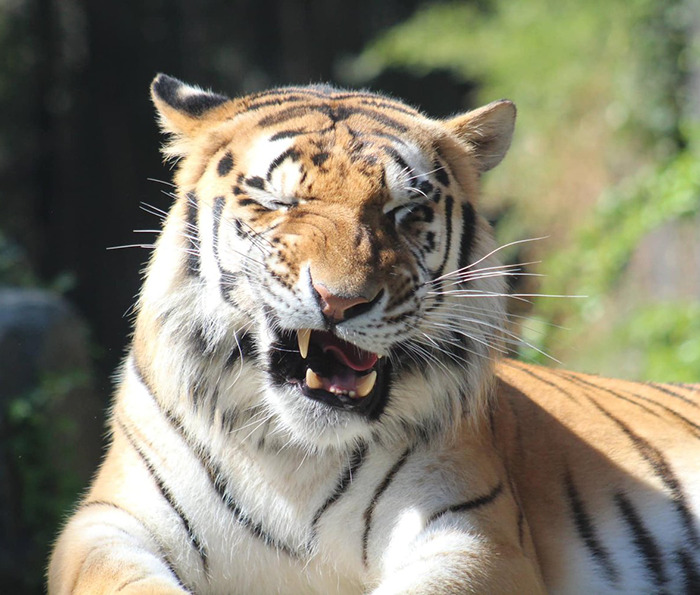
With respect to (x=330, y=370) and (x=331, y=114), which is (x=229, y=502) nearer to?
(x=330, y=370)

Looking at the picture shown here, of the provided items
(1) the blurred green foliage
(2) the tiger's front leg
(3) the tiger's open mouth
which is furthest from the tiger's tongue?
(1) the blurred green foliage

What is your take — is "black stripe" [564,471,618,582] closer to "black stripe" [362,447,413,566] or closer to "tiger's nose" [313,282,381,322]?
"black stripe" [362,447,413,566]

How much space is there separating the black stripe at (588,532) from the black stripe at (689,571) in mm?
228

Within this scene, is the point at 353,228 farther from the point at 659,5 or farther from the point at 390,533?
the point at 659,5

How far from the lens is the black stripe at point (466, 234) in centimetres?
257

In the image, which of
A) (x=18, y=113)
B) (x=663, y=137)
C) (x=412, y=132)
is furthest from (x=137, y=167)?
(x=412, y=132)

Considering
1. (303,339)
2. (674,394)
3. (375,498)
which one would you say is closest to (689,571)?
(674,394)

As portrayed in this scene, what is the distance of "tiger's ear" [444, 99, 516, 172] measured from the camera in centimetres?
274

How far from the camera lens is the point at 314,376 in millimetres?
2277

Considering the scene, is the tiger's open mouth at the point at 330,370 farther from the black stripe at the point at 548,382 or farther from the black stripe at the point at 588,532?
the black stripe at the point at 548,382

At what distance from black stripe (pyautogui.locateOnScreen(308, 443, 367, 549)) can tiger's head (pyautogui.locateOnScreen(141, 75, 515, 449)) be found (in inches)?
2.3

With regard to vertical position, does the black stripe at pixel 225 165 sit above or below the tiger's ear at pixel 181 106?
below

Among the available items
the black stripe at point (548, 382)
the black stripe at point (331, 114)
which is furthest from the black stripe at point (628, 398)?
the black stripe at point (331, 114)

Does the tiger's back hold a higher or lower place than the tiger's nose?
lower
